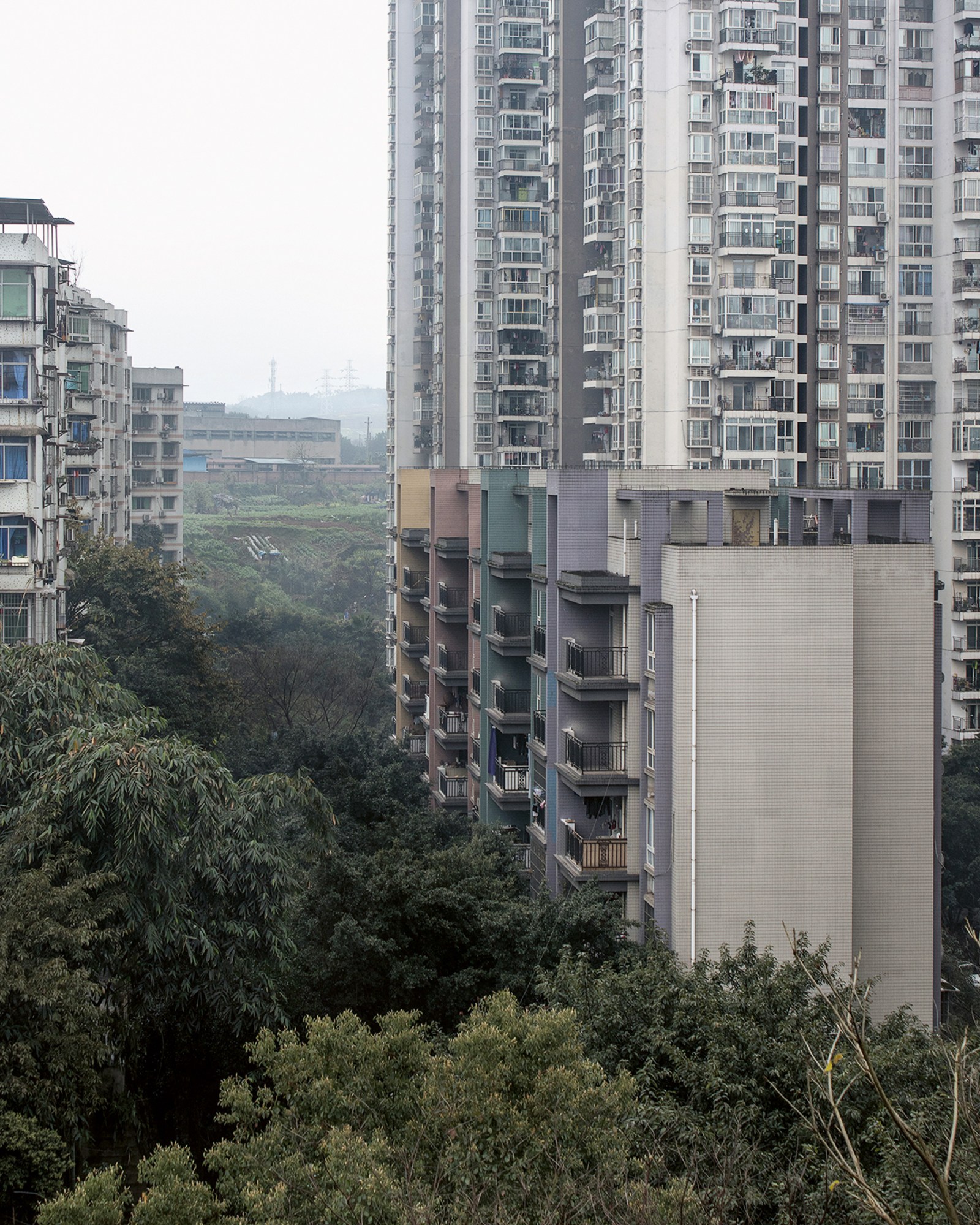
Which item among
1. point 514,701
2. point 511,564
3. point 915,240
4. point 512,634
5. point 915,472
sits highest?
point 915,240

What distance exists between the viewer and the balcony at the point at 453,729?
36.3 m

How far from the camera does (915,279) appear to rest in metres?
50.5

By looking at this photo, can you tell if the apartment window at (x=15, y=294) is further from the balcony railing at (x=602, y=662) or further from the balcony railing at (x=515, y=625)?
the balcony railing at (x=602, y=662)

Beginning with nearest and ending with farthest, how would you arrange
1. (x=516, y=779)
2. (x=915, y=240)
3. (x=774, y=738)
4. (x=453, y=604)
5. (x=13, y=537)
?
(x=774, y=738) < (x=516, y=779) < (x=13, y=537) < (x=453, y=604) < (x=915, y=240)

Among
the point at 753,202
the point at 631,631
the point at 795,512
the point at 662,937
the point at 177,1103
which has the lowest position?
the point at 177,1103

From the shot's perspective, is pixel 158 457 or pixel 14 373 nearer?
pixel 14 373

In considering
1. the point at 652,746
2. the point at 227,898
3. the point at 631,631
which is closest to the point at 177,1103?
the point at 227,898

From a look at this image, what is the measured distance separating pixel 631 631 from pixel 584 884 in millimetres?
4025

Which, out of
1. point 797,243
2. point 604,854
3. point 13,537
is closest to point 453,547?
point 13,537

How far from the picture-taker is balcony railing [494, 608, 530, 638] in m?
30.5

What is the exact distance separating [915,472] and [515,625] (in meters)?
25.5

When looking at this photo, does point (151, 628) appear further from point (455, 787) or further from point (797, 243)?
point (797, 243)

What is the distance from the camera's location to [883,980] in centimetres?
2038

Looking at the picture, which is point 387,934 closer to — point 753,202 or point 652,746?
point 652,746
